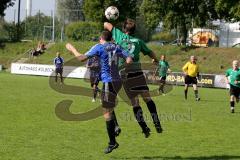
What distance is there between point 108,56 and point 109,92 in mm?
709

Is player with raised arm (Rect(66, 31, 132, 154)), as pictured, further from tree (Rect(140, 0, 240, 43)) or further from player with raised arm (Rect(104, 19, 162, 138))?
tree (Rect(140, 0, 240, 43))

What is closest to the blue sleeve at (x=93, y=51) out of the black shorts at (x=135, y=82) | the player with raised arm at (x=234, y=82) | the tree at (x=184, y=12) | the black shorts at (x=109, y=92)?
the black shorts at (x=109, y=92)

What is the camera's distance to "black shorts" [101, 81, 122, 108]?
32.0ft

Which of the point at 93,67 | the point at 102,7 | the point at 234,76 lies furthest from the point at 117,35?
the point at 102,7

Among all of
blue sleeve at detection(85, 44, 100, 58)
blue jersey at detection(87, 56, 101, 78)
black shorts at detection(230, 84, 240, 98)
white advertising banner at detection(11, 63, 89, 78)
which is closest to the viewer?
blue sleeve at detection(85, 44, 100, 58)

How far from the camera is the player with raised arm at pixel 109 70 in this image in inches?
370

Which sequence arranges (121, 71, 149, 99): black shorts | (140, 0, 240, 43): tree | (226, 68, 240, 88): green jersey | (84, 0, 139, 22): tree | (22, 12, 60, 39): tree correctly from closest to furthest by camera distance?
(121, 71, 149, 99): black shorts → (226, 68, 240, 88): green jersey → (140, 0, 240, 43): tree → (84, 0, 139, 22): tree → (22, 12, 60, 39): tree

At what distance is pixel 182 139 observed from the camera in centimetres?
1183

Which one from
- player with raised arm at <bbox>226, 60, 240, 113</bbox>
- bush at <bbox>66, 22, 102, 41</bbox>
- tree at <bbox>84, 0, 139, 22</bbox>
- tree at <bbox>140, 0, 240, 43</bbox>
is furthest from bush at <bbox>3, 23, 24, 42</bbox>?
player with raised arm at <bbox>226, 60, 240, 113</bbox>

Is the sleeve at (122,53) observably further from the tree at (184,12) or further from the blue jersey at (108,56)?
the tree at (184,12)

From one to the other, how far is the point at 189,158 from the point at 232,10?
138 ft

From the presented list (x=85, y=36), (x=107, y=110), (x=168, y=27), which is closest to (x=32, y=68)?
(x=168, y=27)

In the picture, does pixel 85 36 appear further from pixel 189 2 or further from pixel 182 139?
pixel 182 139

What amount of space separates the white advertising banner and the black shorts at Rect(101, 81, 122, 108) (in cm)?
3217
